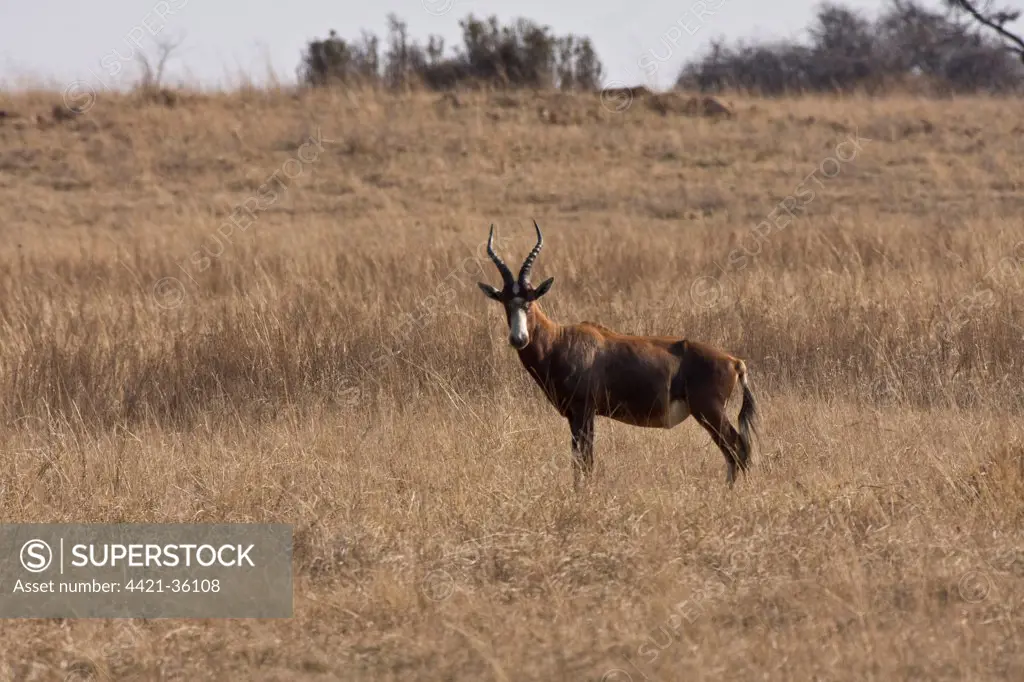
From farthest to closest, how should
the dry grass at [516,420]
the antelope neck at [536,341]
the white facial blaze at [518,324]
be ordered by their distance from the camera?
the antelope neck at [536,341]
the white facial blaze at [518,324]
the dry grass at [516,420]

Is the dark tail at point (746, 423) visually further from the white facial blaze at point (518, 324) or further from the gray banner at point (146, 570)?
the gray banner at point (146, 570)

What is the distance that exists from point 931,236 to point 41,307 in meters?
9.29

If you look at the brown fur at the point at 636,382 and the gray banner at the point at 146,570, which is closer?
the gray banner at the point at 146,570

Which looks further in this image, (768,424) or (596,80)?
(596,80)

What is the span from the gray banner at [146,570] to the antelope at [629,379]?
2.00 metres

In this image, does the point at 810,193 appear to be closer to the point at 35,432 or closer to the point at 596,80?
the point at 596,80

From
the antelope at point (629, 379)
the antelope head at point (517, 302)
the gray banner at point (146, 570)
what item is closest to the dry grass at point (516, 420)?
the gray banner at point (146, 570)

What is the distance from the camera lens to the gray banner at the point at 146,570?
5914 mm

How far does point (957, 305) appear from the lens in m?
11.4

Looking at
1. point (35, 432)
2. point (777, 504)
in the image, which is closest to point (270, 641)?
point (777, 504)

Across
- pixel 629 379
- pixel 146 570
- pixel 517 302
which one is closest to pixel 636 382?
pixel 629 379

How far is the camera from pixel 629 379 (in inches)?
311

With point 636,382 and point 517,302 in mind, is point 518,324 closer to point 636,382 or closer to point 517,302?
point 517,302

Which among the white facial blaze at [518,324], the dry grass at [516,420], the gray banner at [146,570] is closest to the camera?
the dry grass at [516,420]
